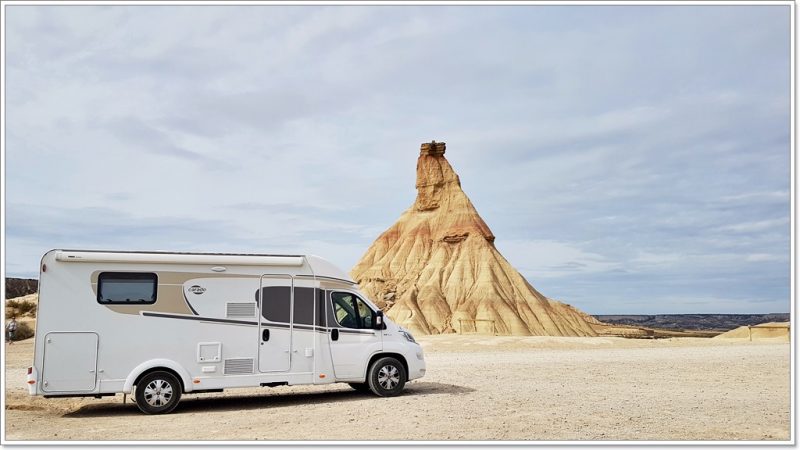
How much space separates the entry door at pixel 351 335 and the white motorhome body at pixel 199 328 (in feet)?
0.07

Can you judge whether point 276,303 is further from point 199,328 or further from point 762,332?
point 762,332

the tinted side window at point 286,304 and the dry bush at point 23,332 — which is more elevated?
the tinted side window at point 286,304

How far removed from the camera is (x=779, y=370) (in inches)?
850

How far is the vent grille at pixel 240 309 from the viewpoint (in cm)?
1326

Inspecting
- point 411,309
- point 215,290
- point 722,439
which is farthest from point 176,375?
point 411,309

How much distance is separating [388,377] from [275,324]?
2.67m

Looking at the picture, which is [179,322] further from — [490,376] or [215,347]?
[490,376]

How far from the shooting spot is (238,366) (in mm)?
13188

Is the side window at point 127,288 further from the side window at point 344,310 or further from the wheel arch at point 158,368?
the side window at point 344,310

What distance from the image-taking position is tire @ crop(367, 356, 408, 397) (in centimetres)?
1417

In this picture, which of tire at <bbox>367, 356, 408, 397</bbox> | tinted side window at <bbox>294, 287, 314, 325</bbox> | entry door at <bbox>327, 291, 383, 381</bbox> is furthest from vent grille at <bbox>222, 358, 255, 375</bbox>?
tire at <bbox>367, 356, 408, 397</bbox>

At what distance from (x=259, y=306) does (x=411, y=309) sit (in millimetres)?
50464

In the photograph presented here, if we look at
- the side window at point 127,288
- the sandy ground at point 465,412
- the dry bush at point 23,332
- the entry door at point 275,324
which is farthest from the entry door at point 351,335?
the dry bush at point 23,332

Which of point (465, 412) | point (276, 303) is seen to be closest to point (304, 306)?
point (276, 303)
